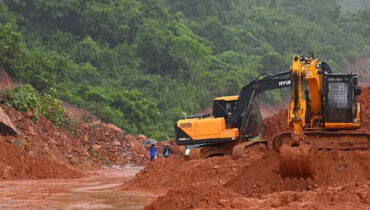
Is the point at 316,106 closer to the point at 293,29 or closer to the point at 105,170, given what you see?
the point at 105,170

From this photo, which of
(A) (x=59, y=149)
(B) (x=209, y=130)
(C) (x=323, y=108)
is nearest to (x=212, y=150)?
(B) (x=209, y=130)

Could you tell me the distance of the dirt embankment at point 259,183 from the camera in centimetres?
1081

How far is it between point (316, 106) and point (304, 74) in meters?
1.14

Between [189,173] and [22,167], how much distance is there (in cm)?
774

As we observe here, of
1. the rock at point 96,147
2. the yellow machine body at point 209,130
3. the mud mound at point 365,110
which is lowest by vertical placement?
the rock at point 96,147

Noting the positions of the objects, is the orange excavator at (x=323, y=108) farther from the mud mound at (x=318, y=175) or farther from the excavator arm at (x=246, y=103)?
the excavator arm at (x=246, y=103)

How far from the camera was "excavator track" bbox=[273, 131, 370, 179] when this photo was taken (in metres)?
13.2

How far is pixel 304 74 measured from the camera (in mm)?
15133

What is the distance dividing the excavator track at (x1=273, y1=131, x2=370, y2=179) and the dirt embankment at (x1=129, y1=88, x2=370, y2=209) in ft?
0.73

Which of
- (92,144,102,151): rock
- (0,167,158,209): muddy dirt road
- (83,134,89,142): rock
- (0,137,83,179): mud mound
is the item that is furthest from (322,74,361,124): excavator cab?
(83,134,89,142): rock

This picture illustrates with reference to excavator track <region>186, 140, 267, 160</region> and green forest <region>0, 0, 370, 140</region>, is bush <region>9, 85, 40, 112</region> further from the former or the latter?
excavator track <region>186, 140, 267, 160</region>

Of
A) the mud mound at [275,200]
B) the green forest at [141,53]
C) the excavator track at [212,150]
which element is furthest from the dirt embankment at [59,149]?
the mud mound at [275,200]

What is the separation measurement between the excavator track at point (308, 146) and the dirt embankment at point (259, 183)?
0.22 meters

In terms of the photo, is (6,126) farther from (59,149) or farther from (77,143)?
(77,143)
